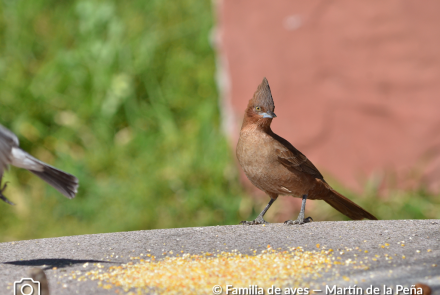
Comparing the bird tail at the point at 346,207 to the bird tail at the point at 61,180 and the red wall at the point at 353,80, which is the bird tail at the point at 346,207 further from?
the red wall at the point at 353,80

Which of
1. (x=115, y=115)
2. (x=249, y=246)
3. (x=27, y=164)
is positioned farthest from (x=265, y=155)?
(x=115, y=115)

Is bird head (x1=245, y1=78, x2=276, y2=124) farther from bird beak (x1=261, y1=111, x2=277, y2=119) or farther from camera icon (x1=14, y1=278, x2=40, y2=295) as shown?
camera icon (x1=14, y1=278, x2=40, y2=295)

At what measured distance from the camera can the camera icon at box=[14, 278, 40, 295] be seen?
2.67m

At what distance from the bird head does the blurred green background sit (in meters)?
2.74

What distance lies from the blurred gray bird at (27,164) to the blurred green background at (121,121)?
2.78 meters

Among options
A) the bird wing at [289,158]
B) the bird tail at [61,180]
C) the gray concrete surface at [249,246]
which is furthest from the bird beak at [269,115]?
the bird tail at [61,180]

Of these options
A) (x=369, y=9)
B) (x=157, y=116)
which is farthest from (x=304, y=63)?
(x=157, y=116)

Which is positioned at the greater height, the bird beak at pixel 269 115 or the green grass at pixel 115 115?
the green grass at pixel 115 115

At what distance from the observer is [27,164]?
338 centimetres

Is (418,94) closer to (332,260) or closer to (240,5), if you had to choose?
(240,5)

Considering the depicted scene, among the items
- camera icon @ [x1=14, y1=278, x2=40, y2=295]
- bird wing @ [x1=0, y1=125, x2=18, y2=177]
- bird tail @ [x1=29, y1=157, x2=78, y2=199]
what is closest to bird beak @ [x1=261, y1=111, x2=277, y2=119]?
bird tail @ [x1=29, y1=157, x2=78, y2=199]

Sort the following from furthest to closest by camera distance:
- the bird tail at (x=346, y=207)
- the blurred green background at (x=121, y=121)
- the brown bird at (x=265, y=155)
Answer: the blurred green background at (x=121, y=121) → the bird tail at (x=346, y=207) → the brown bird at (x=265, y=155)

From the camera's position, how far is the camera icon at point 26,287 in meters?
2.67

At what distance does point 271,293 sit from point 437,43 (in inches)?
167
